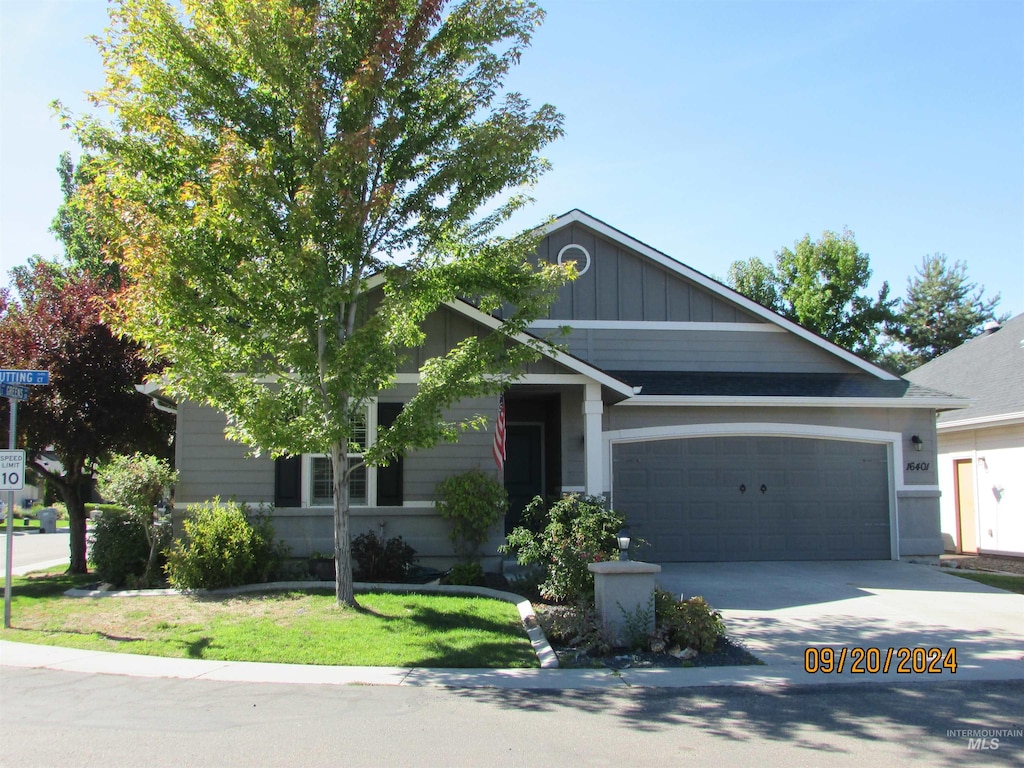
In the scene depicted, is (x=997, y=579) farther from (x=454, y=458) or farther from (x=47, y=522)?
(x=47, y=522)

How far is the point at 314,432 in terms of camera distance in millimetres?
9445

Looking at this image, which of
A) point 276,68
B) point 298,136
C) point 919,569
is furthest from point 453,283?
point 919,569

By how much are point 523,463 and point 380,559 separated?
476cm

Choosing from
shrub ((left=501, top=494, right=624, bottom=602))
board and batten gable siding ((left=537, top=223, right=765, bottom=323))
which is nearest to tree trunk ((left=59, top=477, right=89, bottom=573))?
shrub ((left=501, top=494, right=624, bottom=602))

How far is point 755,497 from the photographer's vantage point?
14.4 meters

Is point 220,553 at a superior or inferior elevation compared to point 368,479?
inferior

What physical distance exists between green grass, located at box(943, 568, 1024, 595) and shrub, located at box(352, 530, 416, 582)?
8.93 meters

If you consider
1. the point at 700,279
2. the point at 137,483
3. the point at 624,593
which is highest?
the point at 700,279

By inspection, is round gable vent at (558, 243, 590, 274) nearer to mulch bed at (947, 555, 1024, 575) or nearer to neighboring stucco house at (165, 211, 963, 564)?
neighboring stucco house at (165, 211, 963, 564)

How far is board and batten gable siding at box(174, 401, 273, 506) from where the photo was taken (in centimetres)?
1259
